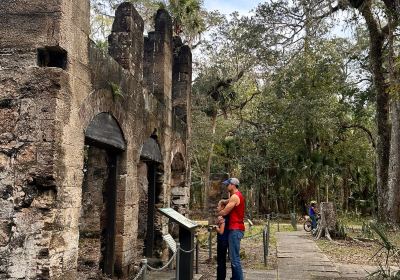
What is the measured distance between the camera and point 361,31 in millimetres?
23062

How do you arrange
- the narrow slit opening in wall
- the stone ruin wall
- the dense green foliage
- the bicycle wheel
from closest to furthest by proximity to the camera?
1. the stone ruin wall
2. the narrow slit opening in wall
3. the bicycle wheel
4. the dense green foliage

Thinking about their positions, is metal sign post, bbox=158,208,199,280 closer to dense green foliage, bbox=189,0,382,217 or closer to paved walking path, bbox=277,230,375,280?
paved walking path, bbox=277,230,375,280

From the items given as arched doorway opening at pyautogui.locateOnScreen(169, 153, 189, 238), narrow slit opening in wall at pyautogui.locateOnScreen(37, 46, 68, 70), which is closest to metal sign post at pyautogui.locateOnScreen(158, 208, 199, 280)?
narrow slit opening in wall at pyautogui.locateOnScreen(37, 46, 68, 70)

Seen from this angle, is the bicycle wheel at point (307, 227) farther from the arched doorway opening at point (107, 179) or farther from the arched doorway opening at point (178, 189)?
the arched doorway opening at point (107, 179)

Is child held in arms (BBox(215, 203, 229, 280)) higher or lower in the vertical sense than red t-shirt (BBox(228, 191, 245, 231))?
lower

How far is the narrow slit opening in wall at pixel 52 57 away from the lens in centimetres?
555

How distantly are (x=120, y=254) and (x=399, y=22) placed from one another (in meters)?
10.4

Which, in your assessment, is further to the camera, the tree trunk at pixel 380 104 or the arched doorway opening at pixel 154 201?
the tree trunk at pixel 380 104

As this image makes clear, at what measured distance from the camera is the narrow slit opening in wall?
18.2 feet

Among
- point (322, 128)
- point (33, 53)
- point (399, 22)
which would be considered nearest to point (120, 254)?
point (33, 53)

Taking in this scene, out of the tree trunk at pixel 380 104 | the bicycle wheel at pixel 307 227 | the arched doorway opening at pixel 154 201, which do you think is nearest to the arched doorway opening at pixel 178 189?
the arched doorway opening at pixel 154 201

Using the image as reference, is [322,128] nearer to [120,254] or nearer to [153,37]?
[153,37]

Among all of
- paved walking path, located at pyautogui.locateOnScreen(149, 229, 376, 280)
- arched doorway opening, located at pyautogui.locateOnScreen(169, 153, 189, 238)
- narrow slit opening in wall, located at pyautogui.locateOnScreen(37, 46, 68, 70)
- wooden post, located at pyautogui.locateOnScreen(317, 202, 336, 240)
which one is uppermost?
narrow slit opening in wall, located at pyautogui.locateOnScreen(37, 46, 68, 70)

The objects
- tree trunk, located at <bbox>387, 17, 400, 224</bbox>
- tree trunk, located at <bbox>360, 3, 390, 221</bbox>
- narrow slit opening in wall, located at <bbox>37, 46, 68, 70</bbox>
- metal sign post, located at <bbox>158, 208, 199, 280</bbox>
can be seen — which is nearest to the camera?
narrow slit opening in wall, located at <bbox>37, 46, 68, 70</bbox>
